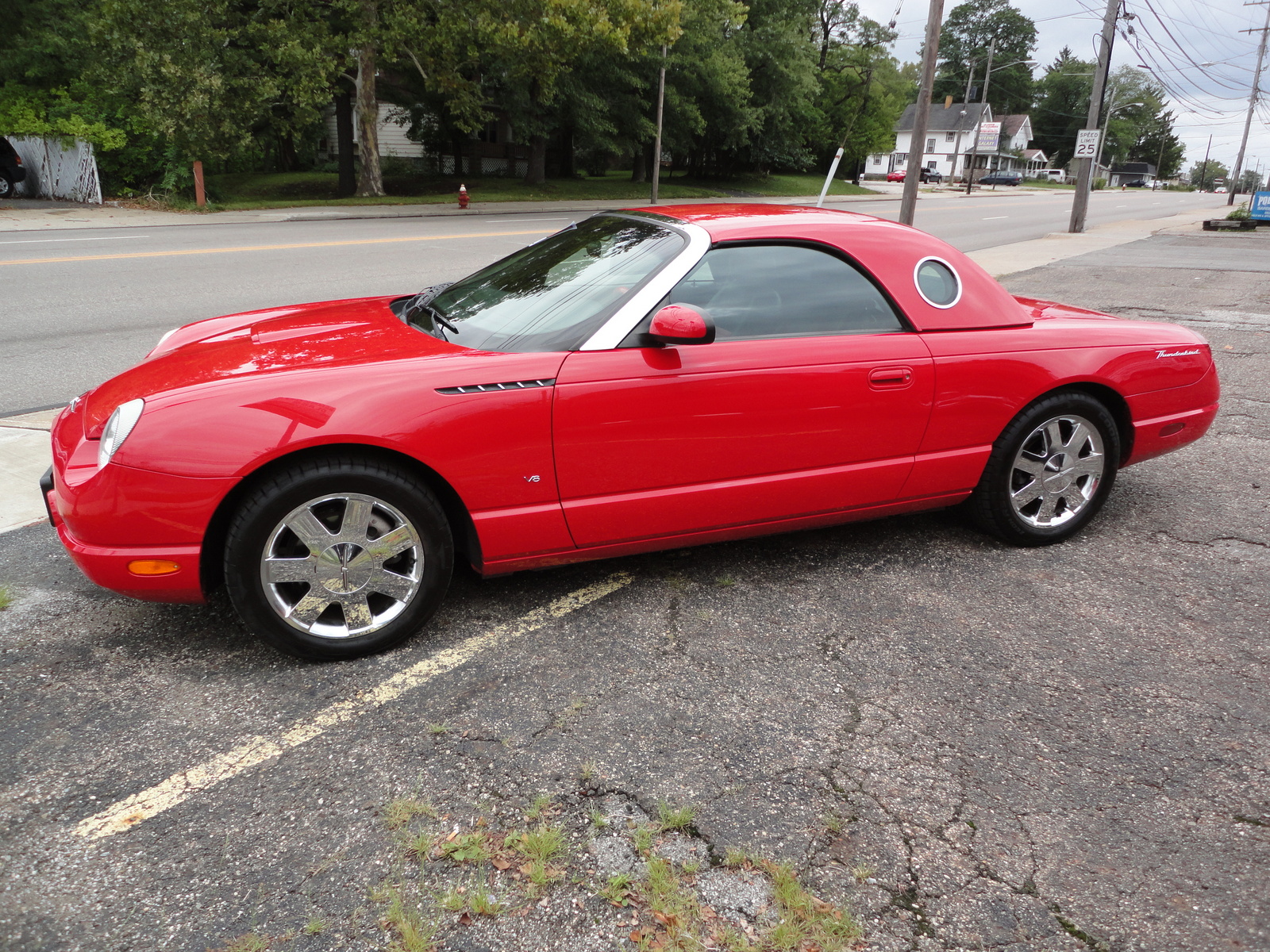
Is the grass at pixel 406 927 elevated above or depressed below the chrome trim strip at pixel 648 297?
below

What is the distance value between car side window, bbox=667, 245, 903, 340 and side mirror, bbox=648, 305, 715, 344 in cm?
20

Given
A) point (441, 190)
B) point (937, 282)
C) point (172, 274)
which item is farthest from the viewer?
point (441, 190)

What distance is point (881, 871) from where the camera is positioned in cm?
224

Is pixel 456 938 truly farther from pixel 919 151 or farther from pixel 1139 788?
pixel 919 151

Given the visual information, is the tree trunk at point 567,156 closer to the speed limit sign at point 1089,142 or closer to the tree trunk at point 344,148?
the tree trunk at point 344,148

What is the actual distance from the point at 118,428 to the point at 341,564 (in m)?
0.79

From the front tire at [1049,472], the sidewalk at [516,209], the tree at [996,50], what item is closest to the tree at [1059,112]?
the tree at [996,50]

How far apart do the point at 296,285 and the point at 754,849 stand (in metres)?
10.0

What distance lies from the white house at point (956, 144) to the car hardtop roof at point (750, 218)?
88.4 m

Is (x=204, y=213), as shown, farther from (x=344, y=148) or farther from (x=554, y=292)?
(x=554, y=292)

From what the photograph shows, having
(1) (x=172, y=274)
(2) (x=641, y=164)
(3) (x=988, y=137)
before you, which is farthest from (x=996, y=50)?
(1) (x=172, y=274)

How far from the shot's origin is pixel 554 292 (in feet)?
11.6

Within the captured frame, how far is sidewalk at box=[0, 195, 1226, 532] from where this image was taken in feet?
14.1

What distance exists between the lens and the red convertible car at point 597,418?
9.30 ft
